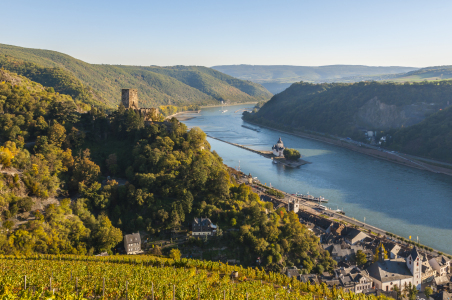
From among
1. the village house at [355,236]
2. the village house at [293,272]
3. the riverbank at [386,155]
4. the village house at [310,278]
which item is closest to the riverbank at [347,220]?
the village house at [355,236]

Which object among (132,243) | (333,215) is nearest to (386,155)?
(333,215)

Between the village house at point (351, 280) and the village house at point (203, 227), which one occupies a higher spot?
the village house at point (203, 227)

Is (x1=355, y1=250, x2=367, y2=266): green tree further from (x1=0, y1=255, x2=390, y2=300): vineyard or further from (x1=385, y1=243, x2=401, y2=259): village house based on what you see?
(x1=0, y1=255, x2=390, y2=300): vineyard

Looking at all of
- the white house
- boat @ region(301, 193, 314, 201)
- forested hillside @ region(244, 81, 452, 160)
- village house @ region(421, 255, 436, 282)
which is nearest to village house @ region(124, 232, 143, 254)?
the white house

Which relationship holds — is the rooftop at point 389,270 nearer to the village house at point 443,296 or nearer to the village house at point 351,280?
the village house at point 351,280

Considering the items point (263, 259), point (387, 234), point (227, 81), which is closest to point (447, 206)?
point (387, 234)

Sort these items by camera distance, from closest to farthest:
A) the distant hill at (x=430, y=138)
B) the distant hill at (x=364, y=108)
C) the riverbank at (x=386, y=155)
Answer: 1. the riverbank at (x=386, y=155)
2. the distant hill at (x=430, y=138)
3. the distant hill at (x=364, y=108)

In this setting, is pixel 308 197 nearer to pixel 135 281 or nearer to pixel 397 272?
pixel 397 272

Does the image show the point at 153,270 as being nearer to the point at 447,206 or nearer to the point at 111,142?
the point at 111,142
